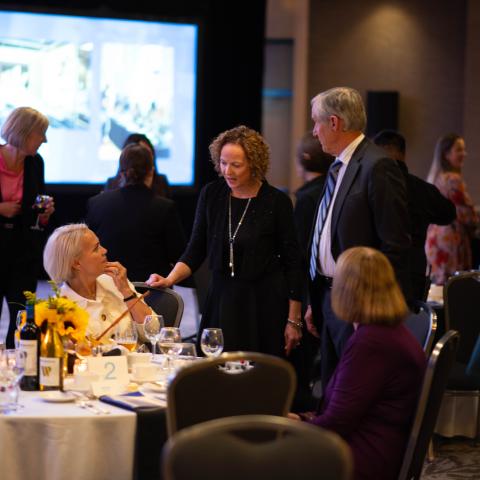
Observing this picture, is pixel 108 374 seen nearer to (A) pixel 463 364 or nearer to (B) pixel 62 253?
(B) pixel 62 253

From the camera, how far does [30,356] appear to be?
2.98 meters

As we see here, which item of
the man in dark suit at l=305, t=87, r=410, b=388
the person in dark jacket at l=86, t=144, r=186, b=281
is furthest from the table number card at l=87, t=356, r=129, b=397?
the person in dark jacket at l=86, t=144, r=186, b=281

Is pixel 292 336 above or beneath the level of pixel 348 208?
beneath

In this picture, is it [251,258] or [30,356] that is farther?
[251,258]

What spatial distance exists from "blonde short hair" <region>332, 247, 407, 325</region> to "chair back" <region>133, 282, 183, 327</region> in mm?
1440

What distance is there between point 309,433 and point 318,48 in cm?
1025

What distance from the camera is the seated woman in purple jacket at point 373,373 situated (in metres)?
2.77

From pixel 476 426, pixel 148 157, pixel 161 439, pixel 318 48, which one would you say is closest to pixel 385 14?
pixel 318 48

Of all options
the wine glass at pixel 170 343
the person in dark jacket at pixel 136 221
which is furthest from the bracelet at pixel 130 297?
the person in dark jacket at pixel 136 221

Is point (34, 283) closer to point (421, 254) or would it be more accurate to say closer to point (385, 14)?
point (421, 254)

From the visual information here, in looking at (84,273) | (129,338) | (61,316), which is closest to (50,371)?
(61,316)

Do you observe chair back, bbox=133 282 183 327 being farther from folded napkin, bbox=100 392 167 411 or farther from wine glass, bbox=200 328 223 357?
folded napkin, bbox=100 392 167 411

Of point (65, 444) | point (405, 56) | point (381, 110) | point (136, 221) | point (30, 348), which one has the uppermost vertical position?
point (405, 56)

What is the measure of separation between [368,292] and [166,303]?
5.23ft
